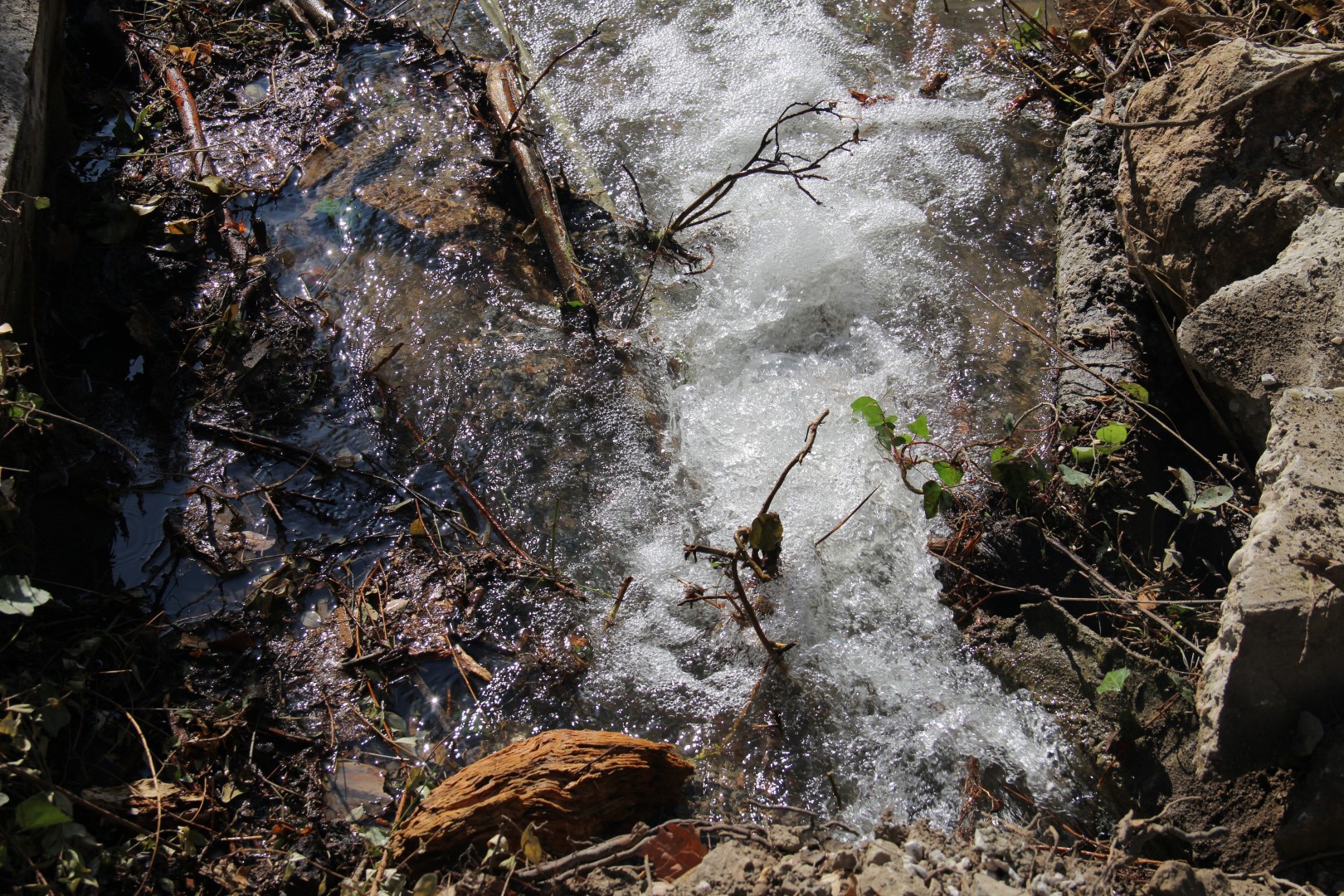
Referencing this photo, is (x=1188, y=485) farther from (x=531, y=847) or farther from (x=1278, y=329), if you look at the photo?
(x=531, y=847)

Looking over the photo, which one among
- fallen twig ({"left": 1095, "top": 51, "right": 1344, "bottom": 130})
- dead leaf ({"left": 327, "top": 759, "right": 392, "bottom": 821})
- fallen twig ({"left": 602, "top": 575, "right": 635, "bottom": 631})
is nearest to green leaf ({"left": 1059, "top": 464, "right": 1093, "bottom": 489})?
fallen twig ({"left": 1095, "top": 51, "right": 1344, "bottom": 130})

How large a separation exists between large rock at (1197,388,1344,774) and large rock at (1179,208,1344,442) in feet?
1.06

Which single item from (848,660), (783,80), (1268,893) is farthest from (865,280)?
(1268,893)

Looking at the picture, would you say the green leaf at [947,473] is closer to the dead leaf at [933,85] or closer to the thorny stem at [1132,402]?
the thorny stem at [1132,402]

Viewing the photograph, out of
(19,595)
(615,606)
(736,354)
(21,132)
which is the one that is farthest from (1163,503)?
(21,132)

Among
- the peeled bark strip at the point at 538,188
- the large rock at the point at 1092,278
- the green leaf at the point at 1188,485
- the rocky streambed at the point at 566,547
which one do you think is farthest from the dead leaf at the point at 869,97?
the green leaf at the point at 1188,485

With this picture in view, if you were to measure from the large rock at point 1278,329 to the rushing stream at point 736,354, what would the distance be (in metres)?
0.77

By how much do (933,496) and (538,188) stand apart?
2.18 metres

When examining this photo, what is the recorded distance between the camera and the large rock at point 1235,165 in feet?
9.73

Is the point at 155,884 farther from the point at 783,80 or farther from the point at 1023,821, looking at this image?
the point at 783,80

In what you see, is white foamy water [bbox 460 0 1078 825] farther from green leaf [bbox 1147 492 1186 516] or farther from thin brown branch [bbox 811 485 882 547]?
green leaf [bbox 1147 492 1186 516]

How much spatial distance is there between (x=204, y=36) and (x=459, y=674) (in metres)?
3.80

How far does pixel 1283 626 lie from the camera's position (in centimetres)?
215

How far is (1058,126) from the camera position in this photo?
4391mm
